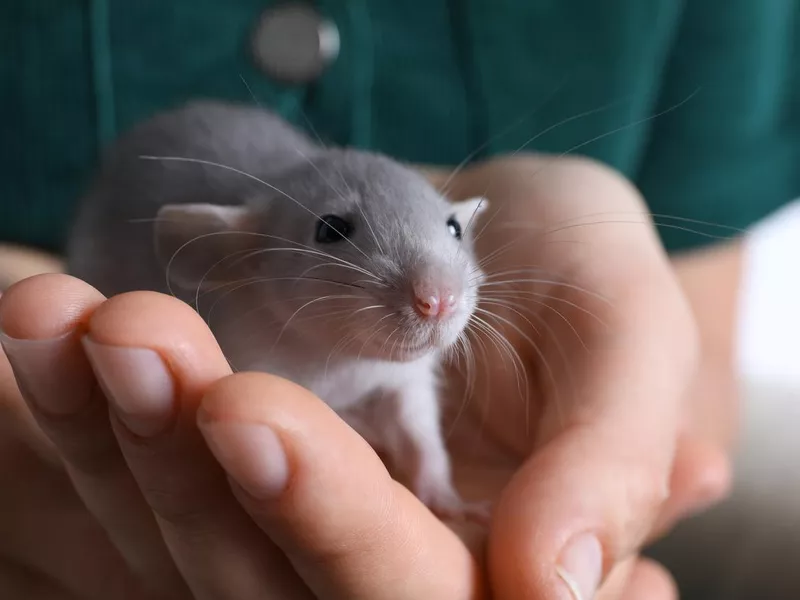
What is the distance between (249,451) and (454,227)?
0.66m

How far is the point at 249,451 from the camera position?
2.78 feet

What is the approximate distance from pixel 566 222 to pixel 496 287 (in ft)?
0.60

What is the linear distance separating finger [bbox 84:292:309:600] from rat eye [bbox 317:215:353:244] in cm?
40

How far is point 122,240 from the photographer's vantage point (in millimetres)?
1564

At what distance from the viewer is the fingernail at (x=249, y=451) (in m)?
0.85

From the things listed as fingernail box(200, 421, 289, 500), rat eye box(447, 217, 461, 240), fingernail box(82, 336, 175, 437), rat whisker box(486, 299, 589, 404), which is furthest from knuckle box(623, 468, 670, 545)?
fingernail box(82, 336, 175, 437)

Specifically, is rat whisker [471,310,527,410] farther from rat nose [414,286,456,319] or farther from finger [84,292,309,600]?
finger [84,292,309,600]

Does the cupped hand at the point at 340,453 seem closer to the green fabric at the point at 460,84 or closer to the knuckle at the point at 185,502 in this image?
the knuckle at the point at 185,502

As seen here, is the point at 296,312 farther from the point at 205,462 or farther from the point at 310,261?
the point at 205,462

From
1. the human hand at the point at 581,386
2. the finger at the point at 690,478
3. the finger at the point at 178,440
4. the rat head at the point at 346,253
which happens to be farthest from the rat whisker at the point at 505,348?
the finger at the point at 178,440

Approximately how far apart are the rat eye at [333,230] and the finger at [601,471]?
0.44 meters

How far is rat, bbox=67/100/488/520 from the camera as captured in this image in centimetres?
121

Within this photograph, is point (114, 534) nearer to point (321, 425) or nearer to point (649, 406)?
point (321, 425)

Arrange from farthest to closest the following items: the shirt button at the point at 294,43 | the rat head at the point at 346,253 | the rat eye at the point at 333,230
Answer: the shirt button at the point at 294,43 → the rat eye at the point at 333,230 → the rat head at the point at 346,253
